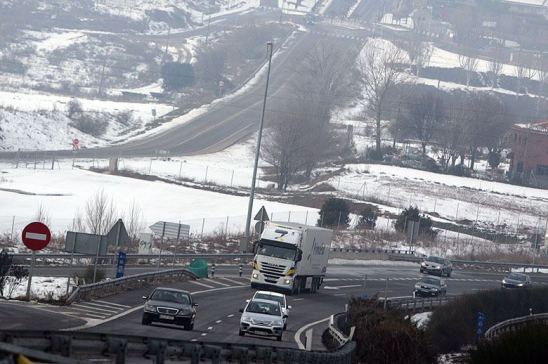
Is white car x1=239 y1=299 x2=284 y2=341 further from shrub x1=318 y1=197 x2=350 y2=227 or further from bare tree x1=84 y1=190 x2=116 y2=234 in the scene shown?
shrub x1=318 y1=197 x2=350 y2=227

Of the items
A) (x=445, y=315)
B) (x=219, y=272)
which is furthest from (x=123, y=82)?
(x=445, y=315)

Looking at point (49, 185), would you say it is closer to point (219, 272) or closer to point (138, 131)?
point (219, 272)

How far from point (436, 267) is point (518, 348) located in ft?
161

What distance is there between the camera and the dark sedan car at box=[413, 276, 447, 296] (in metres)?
56.5

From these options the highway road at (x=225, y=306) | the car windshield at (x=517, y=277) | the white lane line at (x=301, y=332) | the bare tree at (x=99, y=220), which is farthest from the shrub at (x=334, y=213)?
the white lane line at (x=301, y=332)

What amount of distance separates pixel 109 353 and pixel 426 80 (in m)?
178

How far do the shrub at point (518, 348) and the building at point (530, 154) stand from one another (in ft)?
335

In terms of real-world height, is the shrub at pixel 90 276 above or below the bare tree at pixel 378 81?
below

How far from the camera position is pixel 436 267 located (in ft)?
219

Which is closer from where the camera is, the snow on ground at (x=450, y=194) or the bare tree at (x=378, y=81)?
the snow on ground at (x=450, y=194)

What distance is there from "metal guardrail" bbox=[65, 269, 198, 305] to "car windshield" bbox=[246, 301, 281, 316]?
553cm

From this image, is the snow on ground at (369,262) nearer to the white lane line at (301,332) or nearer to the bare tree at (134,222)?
the bare tree at (134,222)

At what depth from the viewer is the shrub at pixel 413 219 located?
80.7 m

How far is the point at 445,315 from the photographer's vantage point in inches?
1837
